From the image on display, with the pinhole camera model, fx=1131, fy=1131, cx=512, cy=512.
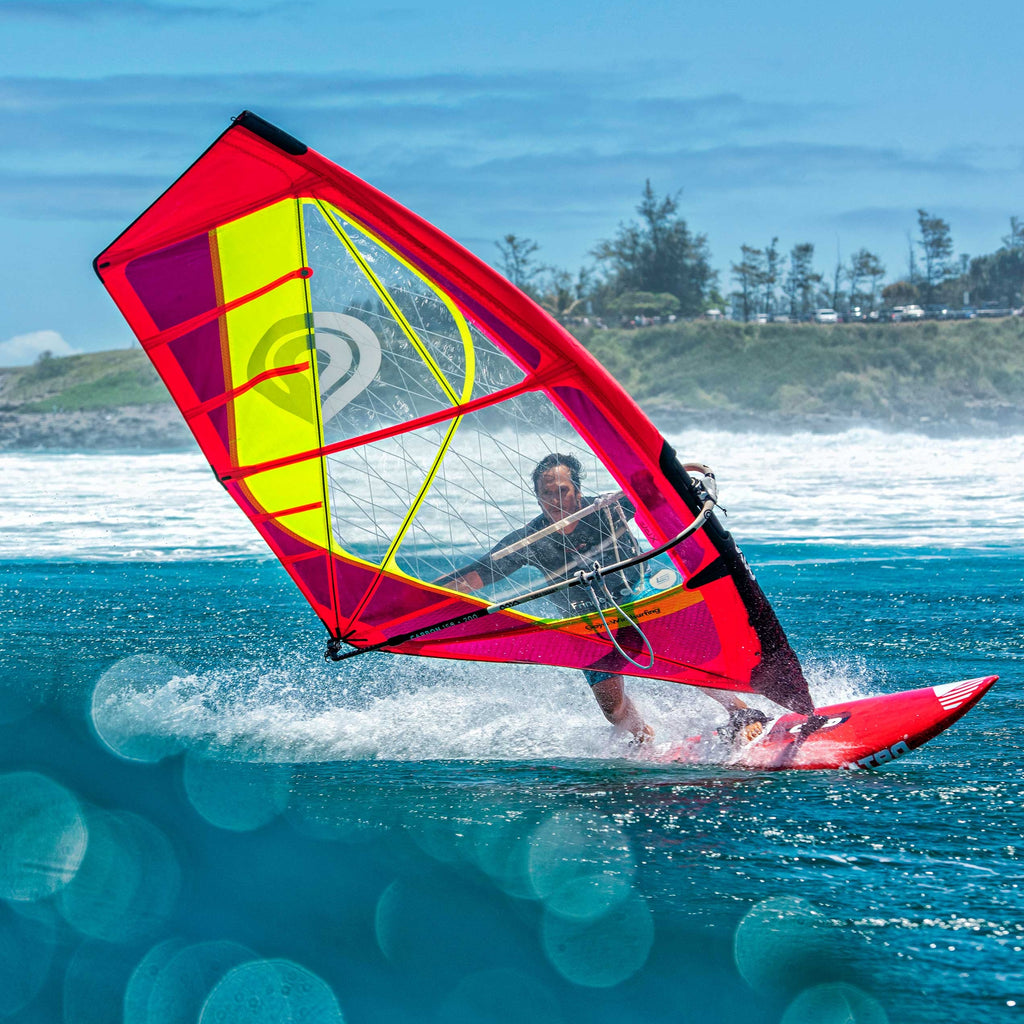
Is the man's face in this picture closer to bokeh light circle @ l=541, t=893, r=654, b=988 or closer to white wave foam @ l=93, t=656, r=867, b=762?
white wave foam @ l=93, t=656, r=867, b=762

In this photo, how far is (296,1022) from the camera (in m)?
3.00

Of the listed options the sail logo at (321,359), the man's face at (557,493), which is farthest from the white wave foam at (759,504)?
the man's face at (557,493)

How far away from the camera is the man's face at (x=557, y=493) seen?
4.60 m

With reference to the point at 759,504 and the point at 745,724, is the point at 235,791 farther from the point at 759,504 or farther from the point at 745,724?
the point at 759,504

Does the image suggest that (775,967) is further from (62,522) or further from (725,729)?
(62,522)

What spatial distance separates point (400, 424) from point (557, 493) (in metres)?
0.72

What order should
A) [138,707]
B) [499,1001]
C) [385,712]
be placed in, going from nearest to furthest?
[499,1001]
[138,707]
[385,712]

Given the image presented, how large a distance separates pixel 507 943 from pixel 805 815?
1.38m

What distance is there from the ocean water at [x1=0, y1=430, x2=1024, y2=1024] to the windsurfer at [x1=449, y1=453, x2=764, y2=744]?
0.78 m

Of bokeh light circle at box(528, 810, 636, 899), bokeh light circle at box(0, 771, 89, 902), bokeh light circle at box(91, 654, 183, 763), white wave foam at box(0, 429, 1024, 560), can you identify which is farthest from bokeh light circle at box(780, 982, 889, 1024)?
white wave foam at box(0, 429, 1024, 560)

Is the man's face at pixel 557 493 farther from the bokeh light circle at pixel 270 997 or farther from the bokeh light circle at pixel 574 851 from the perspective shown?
the bokeh light circle at pixel 270 997

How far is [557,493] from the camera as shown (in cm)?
463

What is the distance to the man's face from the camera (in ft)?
15.1

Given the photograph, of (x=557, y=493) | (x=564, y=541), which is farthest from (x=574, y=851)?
(x=557, y=493)
